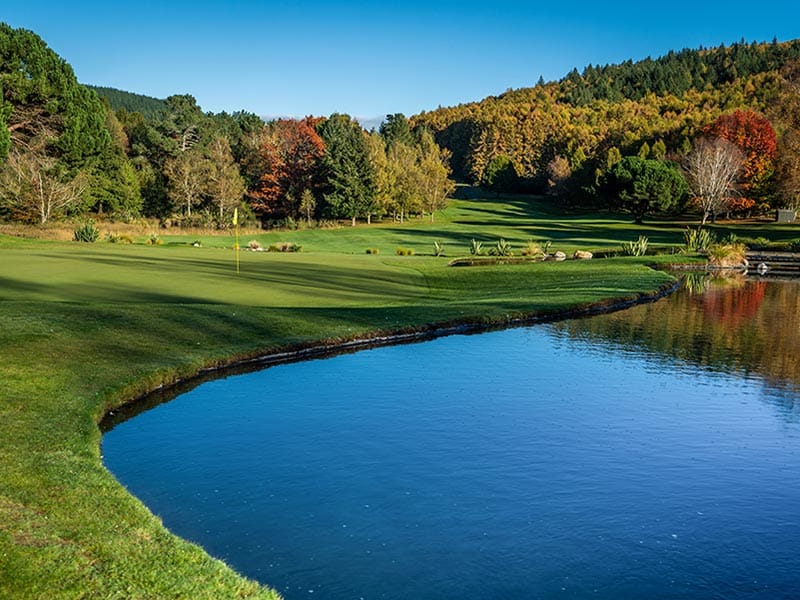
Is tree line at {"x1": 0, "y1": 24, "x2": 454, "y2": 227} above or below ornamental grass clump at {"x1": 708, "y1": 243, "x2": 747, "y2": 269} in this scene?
above

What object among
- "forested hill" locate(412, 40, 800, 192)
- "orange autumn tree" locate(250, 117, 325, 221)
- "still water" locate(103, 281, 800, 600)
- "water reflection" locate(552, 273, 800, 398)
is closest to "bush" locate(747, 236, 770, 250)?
"water reflection" locate(552, 273, 800, 398)

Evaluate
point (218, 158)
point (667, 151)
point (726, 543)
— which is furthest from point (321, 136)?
point (726, 543)

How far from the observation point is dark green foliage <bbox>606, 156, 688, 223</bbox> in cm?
9369

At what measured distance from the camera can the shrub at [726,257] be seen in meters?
48.2

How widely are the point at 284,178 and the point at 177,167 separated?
44.1ft

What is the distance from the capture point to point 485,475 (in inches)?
422

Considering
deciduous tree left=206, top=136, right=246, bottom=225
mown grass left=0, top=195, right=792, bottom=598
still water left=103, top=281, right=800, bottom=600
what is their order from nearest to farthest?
1. mown grass left=0, top=195, right=792, bottom=598
2. still water left=103, top=281, right=800, bottom=600
3. deciduous tree left=206, top=136, right=246, bottom=225

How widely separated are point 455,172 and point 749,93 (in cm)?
6814

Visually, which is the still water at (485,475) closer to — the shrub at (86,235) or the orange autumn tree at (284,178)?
the shrub at (86,235)

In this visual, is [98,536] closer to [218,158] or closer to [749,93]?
[218,158]

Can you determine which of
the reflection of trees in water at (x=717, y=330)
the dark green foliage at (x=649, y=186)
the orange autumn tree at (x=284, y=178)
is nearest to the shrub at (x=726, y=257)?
the reflection of trees in water at (x=717, y=330)

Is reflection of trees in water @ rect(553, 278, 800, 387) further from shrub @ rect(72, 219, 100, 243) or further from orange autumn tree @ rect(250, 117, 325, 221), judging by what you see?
orange autumn tree @ rect(250, 117, 325, 221)

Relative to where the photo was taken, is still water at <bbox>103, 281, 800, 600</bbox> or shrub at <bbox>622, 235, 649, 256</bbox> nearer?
still water at <bbox>103, 281, 800, 600</bbox>

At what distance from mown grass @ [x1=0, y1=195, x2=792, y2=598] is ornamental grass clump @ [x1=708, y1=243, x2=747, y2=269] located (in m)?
5.01
